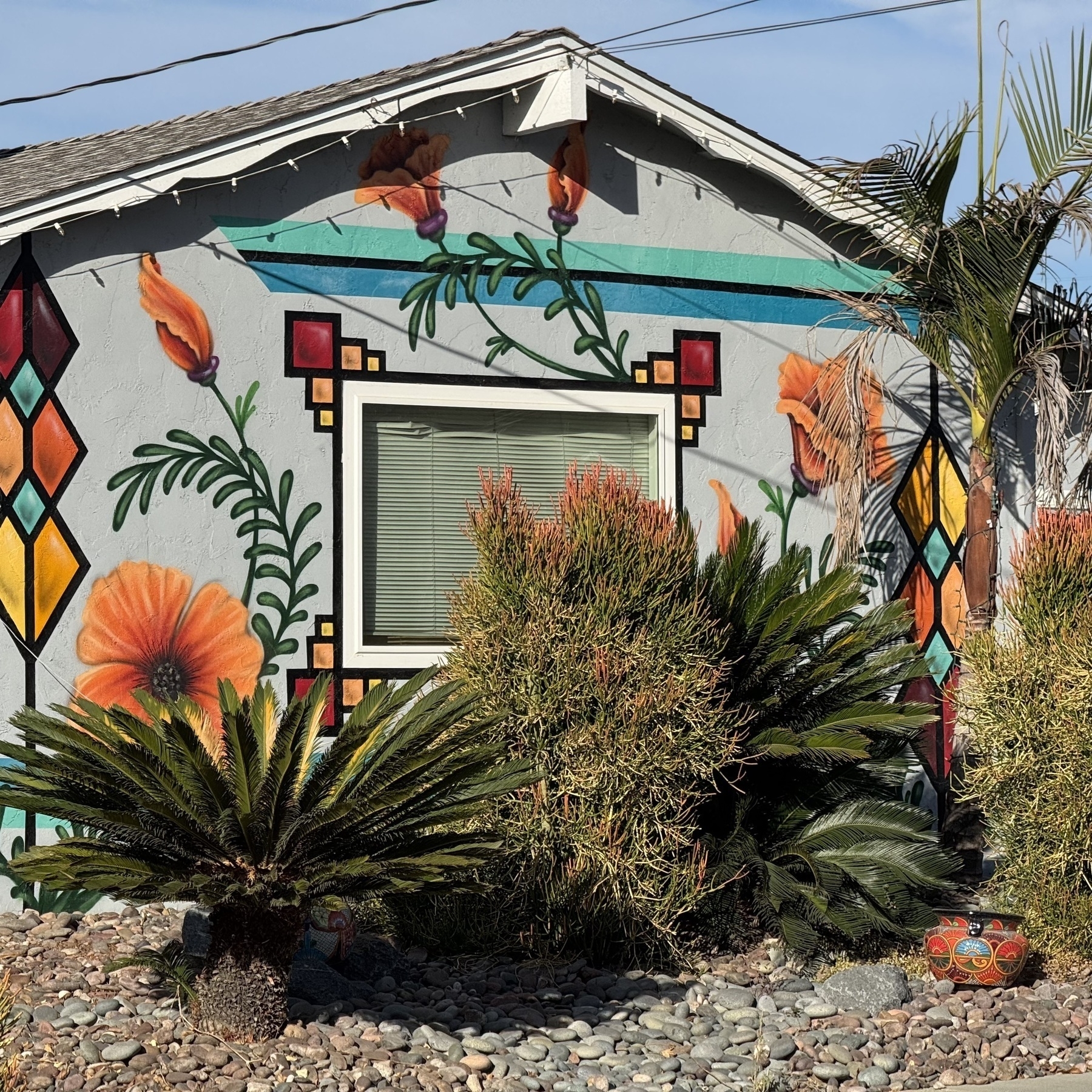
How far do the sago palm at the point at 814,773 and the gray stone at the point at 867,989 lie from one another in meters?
0.45

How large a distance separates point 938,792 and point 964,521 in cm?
208

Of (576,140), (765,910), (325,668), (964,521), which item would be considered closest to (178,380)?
(325,668)

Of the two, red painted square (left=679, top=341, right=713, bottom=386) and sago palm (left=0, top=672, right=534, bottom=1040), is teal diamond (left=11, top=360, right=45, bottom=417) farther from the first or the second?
red painted square (left=679, top=341, right=713, bottom=386)

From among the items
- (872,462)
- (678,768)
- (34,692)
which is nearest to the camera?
(678,768)

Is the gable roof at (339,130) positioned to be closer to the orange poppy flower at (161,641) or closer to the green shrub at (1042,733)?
the orange poppy flower at (161,641)

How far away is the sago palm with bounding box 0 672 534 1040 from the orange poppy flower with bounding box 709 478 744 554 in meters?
4.28

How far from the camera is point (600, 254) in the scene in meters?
11.1

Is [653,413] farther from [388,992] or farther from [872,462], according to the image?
[388,992]

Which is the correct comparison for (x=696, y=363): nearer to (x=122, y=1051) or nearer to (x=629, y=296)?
(x=629, y=296)

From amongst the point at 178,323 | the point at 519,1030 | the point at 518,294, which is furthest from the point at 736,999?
the point at 178,323

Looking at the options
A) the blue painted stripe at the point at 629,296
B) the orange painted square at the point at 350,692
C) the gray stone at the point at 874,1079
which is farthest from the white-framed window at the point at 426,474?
the gray stone at the point at 874,1079

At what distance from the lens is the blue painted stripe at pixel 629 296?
33.7 feet

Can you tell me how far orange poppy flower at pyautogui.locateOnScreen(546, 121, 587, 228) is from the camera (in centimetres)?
1101

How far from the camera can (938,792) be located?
38.9 ft
